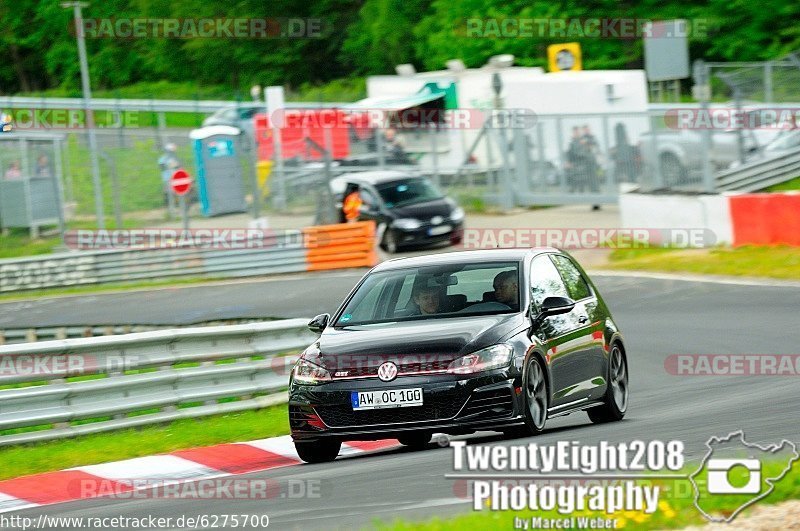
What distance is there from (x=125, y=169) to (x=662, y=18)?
70.4ft

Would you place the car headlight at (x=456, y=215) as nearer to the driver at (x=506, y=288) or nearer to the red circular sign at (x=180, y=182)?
the red circular sign at (x=180, y=182)

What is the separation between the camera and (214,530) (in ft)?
24.1

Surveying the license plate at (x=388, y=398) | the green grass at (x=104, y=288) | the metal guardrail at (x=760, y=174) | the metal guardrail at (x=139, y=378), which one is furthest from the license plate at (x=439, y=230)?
the license plate at (x=388, y=398)

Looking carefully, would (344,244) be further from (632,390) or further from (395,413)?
(395,413)

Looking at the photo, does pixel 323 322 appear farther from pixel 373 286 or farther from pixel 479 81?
pixel 479 81

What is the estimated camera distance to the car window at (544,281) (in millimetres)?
10664

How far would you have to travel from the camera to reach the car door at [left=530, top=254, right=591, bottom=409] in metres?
10.4

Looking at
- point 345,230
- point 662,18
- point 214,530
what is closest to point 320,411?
point 214,530

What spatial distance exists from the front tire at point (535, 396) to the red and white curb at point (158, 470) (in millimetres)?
1395

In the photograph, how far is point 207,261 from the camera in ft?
101

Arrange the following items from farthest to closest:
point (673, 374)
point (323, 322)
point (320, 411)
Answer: point (673, 374) < point (323, 322) < point (320, 411)

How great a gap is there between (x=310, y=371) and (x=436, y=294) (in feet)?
3.75

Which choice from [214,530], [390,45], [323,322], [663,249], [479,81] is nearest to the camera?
[214,530]

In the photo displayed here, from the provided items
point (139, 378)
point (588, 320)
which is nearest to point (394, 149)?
point (139, 378)
